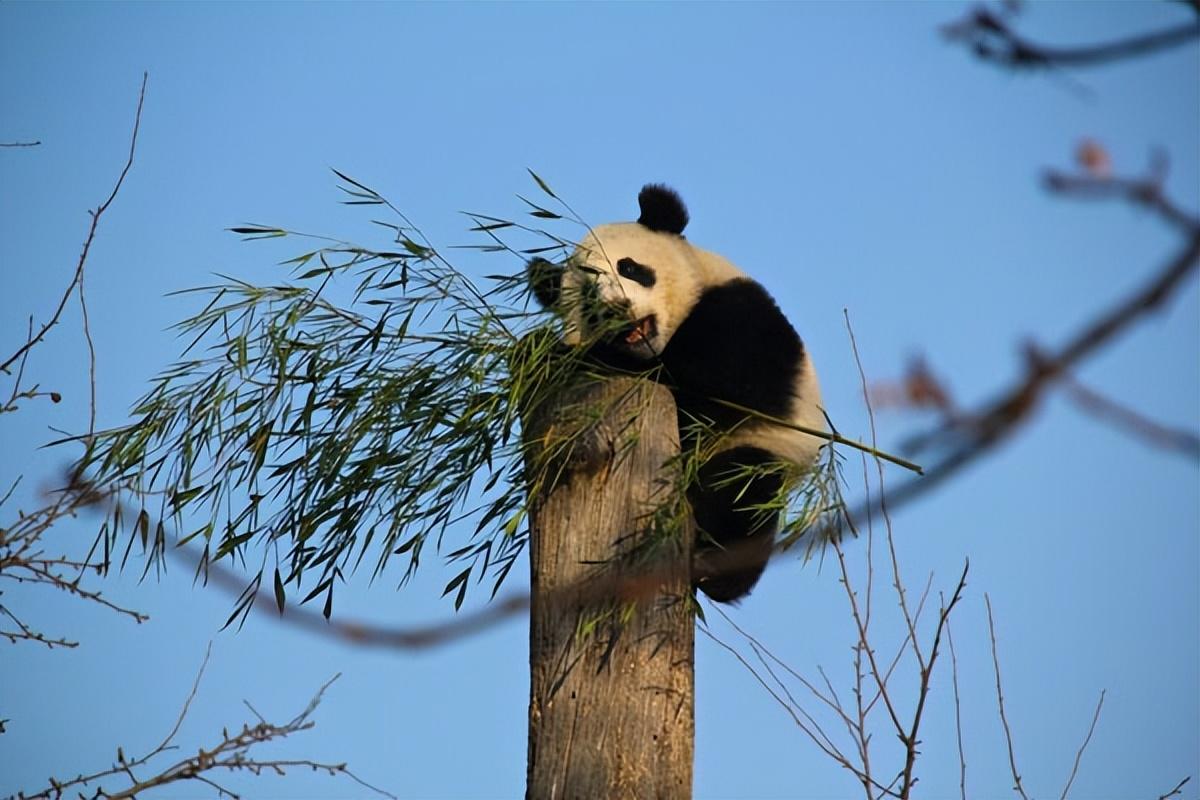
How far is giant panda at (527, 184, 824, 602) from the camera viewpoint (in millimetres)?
4172

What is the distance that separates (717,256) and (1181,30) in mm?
4444

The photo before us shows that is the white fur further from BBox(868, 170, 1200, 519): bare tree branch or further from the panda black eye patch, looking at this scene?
BBox(868, 170, 1200, 519): bare tree branch

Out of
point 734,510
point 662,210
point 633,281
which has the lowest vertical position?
point 734,510

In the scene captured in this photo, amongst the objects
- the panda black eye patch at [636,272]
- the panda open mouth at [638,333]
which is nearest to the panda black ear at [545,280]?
the panda open mouth at [638,333]

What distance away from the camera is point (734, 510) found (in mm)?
4152

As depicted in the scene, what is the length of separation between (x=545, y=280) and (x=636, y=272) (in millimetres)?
818

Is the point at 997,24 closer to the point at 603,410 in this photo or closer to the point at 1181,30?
the point at 1181,30

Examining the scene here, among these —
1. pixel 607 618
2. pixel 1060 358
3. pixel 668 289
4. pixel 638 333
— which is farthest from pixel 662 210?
pixel 1060 358

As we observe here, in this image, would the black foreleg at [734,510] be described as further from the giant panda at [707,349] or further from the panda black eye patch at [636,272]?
the panda black eye patch at [636,272]

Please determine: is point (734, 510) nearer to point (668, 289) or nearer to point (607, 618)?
point (607, 618)

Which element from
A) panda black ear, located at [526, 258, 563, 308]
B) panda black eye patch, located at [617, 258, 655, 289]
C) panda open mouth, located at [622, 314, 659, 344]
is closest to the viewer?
panda black ear, located at [526, 258, 563, 308]

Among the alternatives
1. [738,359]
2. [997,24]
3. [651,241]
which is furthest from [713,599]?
[997,24]

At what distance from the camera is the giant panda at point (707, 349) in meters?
4.17

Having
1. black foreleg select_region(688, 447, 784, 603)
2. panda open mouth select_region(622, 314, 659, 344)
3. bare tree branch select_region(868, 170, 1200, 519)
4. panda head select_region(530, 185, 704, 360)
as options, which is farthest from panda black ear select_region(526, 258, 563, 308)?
bare tree branch select_region(868, 170, 1200, 519)
